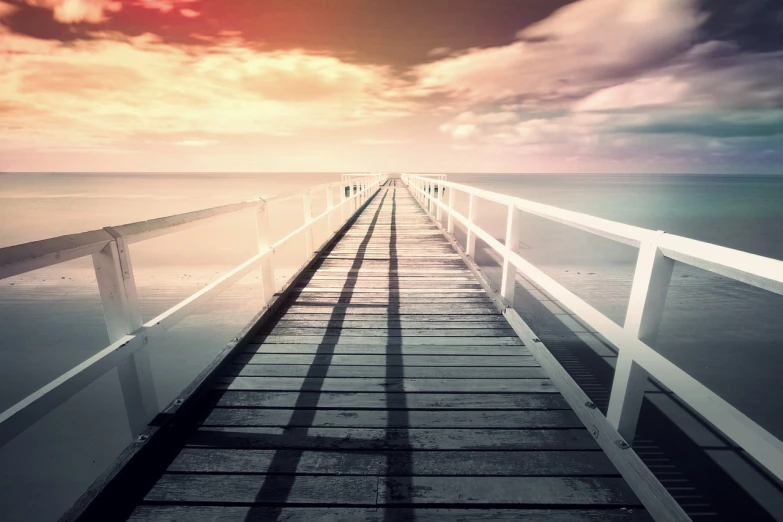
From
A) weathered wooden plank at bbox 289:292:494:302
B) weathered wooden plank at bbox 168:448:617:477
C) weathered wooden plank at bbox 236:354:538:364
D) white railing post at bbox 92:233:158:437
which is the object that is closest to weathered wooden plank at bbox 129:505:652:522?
weathered wooden plank at bbox 168:448:617:477

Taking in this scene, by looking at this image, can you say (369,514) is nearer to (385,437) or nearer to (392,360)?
(385,437)

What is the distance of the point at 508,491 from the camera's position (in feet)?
5.47

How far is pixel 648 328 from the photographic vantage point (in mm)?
1632

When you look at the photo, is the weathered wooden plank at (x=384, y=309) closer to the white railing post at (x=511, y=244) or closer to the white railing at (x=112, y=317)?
the white railing post at (x=511, y=244)

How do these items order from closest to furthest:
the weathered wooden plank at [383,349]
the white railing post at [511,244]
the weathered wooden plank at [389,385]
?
the weathered wooden plank at [389,385] < the weathered wooden plank at [383,349] < the white railing post at [511,244]

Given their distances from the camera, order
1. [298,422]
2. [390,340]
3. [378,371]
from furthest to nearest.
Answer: [390,340], [378,371], [298,422]

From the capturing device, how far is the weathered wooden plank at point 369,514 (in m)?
1.53

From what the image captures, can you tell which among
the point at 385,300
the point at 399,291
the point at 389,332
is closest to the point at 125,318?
the point at 389,332

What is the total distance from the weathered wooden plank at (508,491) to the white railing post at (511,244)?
5.61 ft

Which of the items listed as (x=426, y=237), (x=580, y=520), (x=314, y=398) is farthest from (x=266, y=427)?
(x=426, y=237)

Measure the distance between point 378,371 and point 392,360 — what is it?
0.63 ft

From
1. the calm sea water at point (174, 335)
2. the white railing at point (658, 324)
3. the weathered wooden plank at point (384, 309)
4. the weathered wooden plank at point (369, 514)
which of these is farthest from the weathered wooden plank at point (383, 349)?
the calm sea water at point (174, 335)

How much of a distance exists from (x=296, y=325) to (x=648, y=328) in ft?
8.94

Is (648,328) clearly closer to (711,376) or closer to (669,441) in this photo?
(669,441)
